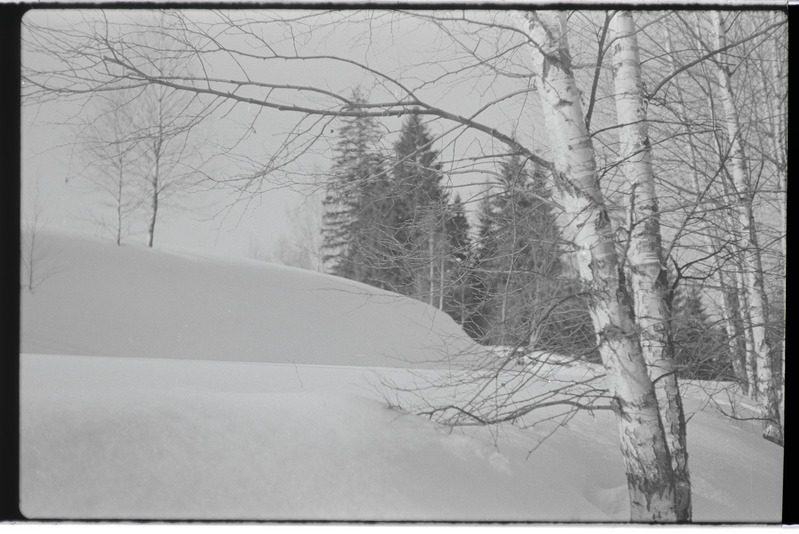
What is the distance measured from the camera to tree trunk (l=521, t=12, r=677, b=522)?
218 centimetres

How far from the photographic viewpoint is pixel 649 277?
2.40 meters

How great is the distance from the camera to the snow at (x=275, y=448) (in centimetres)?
208

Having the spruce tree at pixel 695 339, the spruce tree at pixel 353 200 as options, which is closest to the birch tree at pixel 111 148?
the spruce tree at pixel 353 200

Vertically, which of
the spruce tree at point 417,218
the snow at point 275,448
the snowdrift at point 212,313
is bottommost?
the snow at point 275,448

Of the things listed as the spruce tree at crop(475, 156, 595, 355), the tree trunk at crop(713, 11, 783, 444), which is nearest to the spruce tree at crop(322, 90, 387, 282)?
the spruce tree at crop(475, 156, 595, 355)

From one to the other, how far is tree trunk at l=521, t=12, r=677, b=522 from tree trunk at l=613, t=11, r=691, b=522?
174 millimetres

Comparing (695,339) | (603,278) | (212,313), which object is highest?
(603,278)

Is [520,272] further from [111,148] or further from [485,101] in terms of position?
[111,148]

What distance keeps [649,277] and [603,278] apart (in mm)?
326

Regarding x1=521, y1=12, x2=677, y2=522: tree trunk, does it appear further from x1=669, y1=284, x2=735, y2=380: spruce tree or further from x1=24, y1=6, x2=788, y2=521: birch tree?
x1=669, y1=284, x2=735, y2=380: spruce tree

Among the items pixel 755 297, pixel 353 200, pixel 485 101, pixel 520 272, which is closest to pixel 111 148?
pixel 353 200

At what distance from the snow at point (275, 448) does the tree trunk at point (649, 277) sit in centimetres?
31

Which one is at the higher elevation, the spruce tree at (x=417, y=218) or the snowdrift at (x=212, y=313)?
the spruce tree at (x=417, y=218)

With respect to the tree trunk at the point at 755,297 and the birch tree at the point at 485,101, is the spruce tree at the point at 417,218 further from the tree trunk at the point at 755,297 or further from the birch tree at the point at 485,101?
the tree trunk at the point at 755,297
